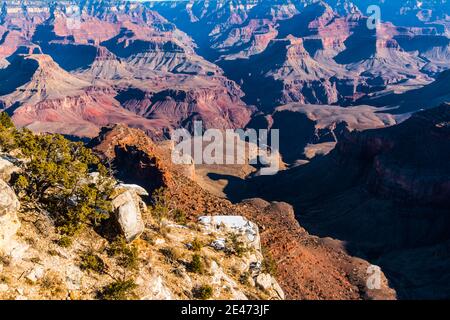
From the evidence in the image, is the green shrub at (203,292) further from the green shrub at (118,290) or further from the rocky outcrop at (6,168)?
the rocky outcrop at (6,168)

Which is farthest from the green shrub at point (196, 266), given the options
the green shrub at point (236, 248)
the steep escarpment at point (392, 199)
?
the steep escarpment at point (392, 199)

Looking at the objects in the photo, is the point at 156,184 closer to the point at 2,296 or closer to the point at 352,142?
the point at 2,296

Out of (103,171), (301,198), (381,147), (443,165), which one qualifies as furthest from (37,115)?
(103,171)

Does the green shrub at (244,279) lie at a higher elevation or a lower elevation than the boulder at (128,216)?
lower

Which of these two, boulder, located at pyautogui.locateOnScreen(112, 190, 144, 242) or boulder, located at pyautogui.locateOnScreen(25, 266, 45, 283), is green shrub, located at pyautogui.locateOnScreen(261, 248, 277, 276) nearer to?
boulder, located at pyautogui.locateOnScreen(112, 190, 144, 242)

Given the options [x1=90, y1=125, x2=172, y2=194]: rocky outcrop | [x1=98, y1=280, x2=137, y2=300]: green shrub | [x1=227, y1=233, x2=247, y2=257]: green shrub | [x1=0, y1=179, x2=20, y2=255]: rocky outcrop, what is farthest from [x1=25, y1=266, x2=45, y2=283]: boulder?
[x1=90, y1=125, x2=172, y2=194]: rocky outcrop
